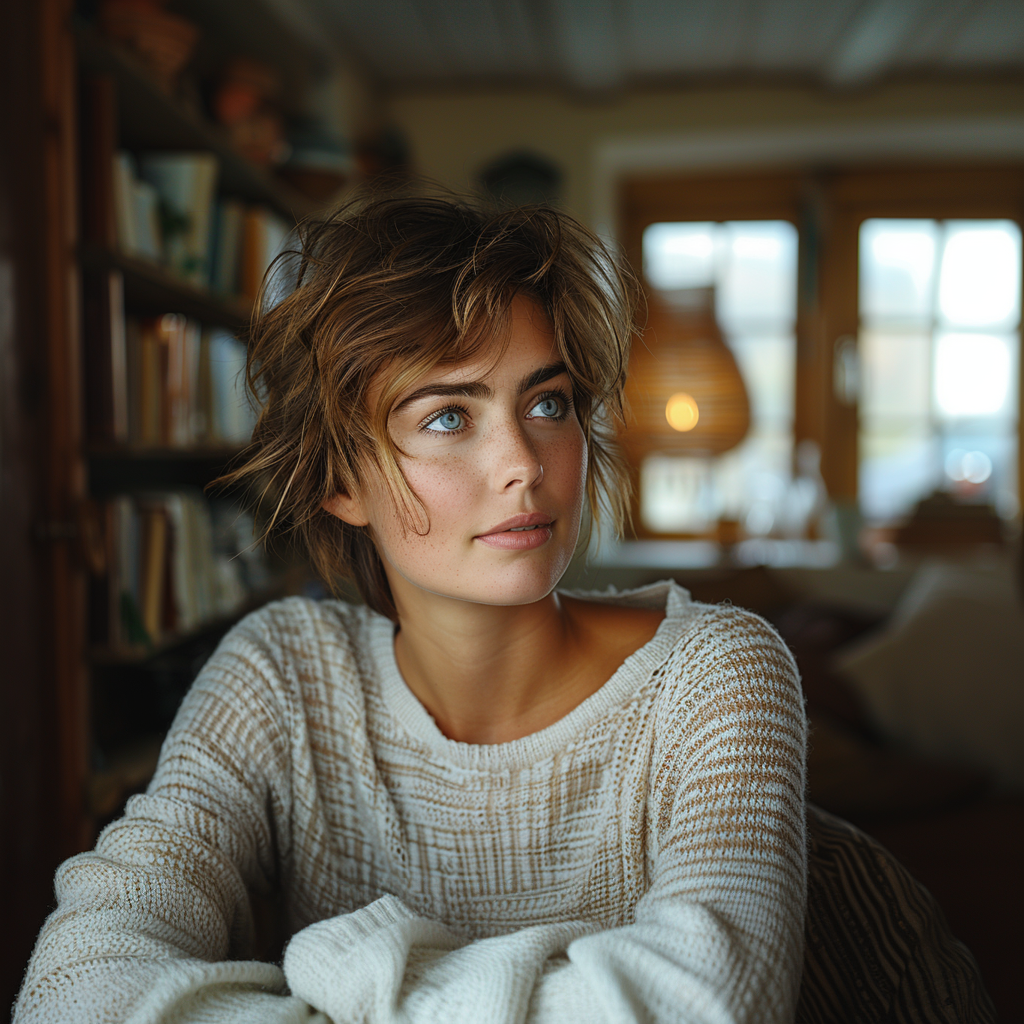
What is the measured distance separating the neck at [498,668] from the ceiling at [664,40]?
2.59 meters

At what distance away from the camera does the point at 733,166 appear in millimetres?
4117

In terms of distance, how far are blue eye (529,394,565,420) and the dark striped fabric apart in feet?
1.74

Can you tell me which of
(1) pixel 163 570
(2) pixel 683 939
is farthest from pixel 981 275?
(2) pixel 683 939

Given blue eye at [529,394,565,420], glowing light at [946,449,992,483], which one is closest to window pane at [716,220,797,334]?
glowing light at [946,449,992,483]

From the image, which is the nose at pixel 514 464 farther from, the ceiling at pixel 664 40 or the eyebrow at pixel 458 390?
the ceiling at pixel 664 40

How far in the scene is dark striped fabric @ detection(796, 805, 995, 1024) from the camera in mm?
907

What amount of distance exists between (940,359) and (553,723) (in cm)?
364

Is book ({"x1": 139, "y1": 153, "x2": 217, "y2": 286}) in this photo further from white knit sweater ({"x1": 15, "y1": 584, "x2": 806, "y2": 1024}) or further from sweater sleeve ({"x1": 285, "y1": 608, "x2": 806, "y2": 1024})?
sweater sleeve ({"x1": 285, "y1": 608, "x2": 806, "y2": 1024})

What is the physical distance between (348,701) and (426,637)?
0.12m

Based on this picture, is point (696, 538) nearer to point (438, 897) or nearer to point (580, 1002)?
point (438, 897)

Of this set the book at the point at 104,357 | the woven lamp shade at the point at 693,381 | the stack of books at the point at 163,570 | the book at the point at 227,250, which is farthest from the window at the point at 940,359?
the book at the point at 104,357

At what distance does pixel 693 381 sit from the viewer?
9.46ft

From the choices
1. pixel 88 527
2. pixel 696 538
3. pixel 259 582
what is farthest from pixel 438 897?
pixel 696 538

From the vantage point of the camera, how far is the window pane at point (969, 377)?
13.1ft
